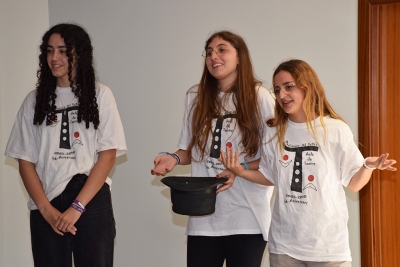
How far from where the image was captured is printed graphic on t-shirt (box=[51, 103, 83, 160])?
252cm

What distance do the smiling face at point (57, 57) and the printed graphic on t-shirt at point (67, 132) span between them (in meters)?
0.18

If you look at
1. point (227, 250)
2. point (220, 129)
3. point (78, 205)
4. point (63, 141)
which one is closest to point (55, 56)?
point (63, 141)

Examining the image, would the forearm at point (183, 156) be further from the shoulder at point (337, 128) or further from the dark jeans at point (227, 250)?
the shoulder at point (337, 128)

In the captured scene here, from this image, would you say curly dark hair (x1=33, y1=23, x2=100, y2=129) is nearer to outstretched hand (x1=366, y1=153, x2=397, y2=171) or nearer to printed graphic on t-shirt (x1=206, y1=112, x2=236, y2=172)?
printed graphic on t-shirt (x1=206, y1=112, x2=236, y2=172)

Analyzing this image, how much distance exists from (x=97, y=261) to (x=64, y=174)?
1.50 feet

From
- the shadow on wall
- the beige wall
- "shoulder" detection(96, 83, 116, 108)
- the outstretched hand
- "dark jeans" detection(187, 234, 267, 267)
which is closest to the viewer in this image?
the outstretched hand

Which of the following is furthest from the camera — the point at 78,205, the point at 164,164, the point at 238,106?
the point at 164,164

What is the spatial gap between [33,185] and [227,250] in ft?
3.33

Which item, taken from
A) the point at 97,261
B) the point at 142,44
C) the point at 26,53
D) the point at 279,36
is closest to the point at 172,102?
the point at 142,44

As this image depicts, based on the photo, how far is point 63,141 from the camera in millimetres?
2545

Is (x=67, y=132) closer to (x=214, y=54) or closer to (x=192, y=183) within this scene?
(x=192, y=183)

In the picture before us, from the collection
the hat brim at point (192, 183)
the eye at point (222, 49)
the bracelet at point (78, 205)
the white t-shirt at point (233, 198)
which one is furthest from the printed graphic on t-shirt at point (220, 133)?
the bracelet at point (78, 205)

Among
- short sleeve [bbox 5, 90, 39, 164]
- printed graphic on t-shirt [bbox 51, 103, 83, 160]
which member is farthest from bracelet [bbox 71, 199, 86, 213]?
short sleeve [bbox 5, 90, 39, 164]

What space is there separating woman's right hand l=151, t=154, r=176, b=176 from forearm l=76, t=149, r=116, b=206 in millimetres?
234
